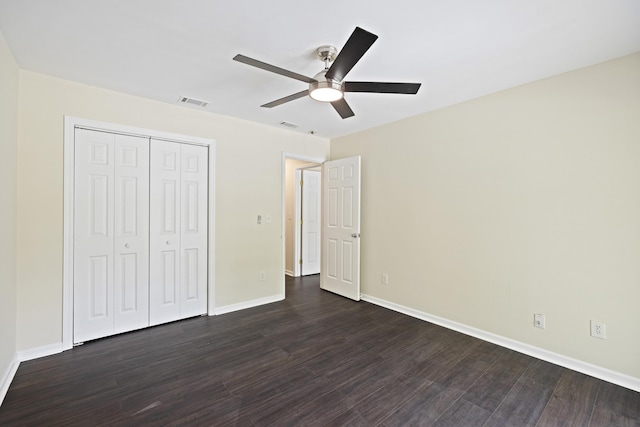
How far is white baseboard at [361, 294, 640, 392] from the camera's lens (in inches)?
88.0

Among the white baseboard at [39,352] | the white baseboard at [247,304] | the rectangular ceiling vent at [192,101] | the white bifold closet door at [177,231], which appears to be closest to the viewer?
the white baseboard at [39,352]

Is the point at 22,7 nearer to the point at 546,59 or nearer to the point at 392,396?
the point at 392,396

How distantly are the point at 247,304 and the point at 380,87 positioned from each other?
314 cm

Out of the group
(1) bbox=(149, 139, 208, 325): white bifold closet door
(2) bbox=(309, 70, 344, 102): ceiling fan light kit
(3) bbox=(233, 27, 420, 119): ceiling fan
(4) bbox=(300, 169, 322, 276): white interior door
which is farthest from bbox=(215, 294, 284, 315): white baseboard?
(2) bbox=(309, 70, 344, 102): ceiling fan light kit

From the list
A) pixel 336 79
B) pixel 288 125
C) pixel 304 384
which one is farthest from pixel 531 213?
pixel 288 125

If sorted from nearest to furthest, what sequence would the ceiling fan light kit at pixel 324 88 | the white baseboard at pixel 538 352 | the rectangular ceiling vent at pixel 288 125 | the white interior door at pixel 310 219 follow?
the ceiling fan light kit at pixel 324 88, the white baseboard at pixel 538 352, the rectangular ceiling vent at pixel 288 125, the white interior door at pixel 310 219

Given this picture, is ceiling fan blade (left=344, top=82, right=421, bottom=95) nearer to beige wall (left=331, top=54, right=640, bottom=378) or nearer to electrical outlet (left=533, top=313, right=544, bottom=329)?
beige wall (left=331, top=54, right=640, bottom=378)

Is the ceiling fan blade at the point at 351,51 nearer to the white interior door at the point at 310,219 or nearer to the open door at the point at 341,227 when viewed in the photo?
the open door at the point at 341,227

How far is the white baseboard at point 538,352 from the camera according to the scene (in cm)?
223

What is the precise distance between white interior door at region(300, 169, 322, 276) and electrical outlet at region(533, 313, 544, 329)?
355 centimetres

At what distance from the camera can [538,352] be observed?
8.66 ft

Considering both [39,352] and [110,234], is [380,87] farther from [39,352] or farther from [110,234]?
Result: [39,352]

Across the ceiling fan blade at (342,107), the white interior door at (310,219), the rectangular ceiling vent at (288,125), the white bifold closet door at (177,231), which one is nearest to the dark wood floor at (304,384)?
the white bifold closet door at (177,231)

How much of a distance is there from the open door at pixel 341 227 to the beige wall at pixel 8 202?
3443mm
